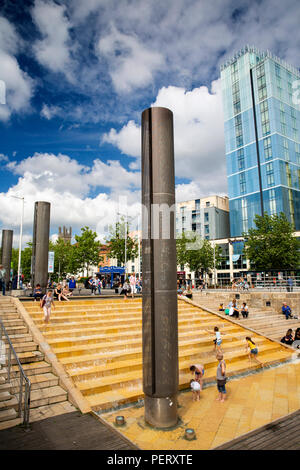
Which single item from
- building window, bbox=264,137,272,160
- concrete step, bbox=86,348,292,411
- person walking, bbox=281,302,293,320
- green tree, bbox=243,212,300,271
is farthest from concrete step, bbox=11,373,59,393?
building window, bbox=264,137,272,160

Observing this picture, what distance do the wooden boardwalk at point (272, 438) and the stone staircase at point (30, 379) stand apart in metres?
4.54

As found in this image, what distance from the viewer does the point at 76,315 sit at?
13.8 meters

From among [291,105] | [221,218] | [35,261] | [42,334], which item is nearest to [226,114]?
[291,105]

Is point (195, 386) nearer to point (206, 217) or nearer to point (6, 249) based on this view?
point (6, 249)

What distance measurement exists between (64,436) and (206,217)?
8199cm

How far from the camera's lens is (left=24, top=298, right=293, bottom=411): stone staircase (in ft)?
29.3

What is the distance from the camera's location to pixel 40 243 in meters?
18.2

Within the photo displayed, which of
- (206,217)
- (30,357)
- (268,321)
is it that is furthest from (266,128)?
(30,357)

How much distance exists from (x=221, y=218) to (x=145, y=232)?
270 ft

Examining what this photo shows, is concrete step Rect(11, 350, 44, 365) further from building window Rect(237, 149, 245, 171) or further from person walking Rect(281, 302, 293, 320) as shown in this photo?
building window Rect(237, 149, 245, 171)

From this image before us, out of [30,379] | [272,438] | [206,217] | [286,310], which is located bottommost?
[272,438]

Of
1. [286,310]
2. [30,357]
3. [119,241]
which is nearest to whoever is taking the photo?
[30,357]

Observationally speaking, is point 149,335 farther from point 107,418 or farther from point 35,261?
point 35,261

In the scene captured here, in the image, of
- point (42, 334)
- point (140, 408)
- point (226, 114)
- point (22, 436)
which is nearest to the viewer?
point (22, 436)
